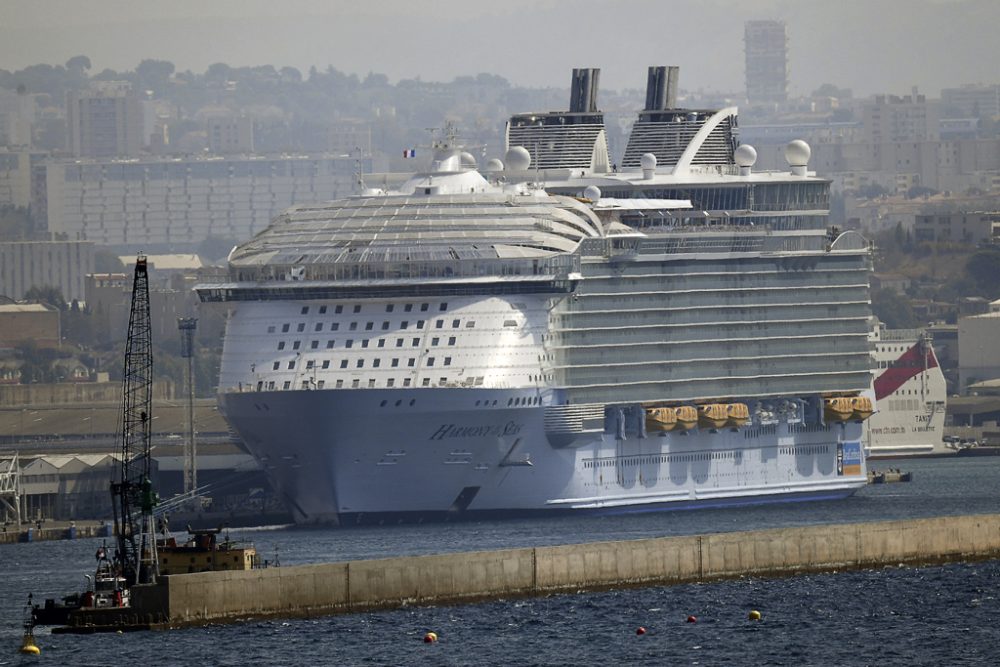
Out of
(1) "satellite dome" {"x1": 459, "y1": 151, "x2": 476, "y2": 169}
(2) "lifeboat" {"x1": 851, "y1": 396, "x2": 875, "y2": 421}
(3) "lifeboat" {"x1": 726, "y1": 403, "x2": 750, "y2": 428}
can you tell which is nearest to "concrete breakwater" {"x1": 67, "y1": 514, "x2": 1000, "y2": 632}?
(3) "lifeboat" {"x1": 726, "y1": 403, "x2": 750, "y2": 428}

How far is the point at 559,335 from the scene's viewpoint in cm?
9744

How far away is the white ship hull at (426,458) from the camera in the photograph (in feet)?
300

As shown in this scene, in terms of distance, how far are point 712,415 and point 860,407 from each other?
7600mm

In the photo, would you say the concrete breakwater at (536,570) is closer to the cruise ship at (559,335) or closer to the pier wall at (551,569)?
the pier wall at (551,569)

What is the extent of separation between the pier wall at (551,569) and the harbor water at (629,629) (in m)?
0.45

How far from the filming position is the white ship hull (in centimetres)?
9150

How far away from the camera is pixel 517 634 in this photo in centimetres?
6575

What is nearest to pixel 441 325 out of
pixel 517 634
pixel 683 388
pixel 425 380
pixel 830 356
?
pixel 425 380

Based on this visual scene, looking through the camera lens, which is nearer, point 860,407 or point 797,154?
point 860,407

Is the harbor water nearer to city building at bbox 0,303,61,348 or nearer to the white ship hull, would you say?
the white ship hull

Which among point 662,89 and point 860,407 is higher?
point 662,89

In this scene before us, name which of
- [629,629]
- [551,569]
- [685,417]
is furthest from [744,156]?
[629,629]

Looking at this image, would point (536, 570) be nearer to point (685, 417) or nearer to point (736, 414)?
point (685, 417)

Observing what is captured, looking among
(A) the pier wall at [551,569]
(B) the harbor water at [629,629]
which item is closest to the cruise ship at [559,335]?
(B) the harbor water at [629,629]
